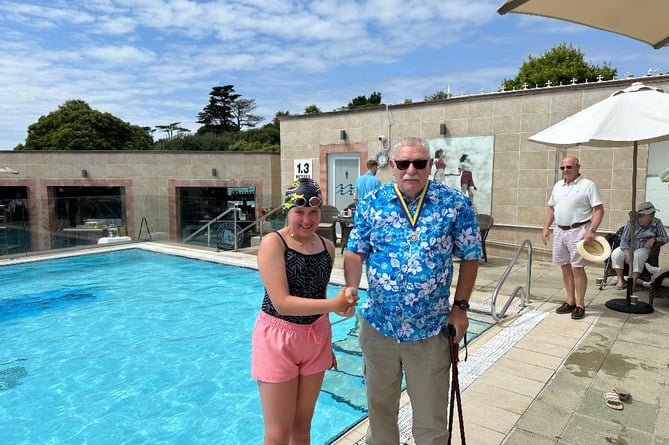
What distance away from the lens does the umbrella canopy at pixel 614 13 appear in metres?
2.44

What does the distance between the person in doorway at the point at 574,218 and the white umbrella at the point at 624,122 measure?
32 cm

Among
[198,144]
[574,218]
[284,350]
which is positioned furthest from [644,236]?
[198,144]

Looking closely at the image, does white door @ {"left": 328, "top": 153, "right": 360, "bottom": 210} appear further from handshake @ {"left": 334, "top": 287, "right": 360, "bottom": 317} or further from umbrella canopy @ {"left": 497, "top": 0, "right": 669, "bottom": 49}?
handshake @ {"left": 334, "top": 287, "right": 360, "bottom": 317}

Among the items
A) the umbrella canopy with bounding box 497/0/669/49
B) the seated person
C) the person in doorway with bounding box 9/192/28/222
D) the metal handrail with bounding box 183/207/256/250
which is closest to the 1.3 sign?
the metal handrail with bounding box 183/207/256/250

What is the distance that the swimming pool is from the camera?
370 centimetres

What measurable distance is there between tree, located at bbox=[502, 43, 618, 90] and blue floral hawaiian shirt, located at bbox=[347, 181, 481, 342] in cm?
2634

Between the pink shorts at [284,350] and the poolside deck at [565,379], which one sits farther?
the poolside deck at [565,379]

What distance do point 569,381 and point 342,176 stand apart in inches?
360

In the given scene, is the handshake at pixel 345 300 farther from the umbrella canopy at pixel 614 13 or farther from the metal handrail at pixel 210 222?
the metal handrail at pixel 210 222

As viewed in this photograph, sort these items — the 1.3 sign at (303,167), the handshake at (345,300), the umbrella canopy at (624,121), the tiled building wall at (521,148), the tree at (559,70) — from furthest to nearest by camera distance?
the tree at (559,70), the 1.3 sign at (303,167), the tiled building wall at (521,148), the umbrella canopy at (624,121), the handshake at (345,300)

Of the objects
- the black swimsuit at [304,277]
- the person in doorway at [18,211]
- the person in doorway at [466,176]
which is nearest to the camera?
the black swimsuit at [304,277]

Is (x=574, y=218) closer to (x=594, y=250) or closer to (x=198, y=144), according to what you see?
(x=594, y=250)

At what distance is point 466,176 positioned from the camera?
963cm

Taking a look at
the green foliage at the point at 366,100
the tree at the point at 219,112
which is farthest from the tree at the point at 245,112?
the green foliage at the point at 366,100
